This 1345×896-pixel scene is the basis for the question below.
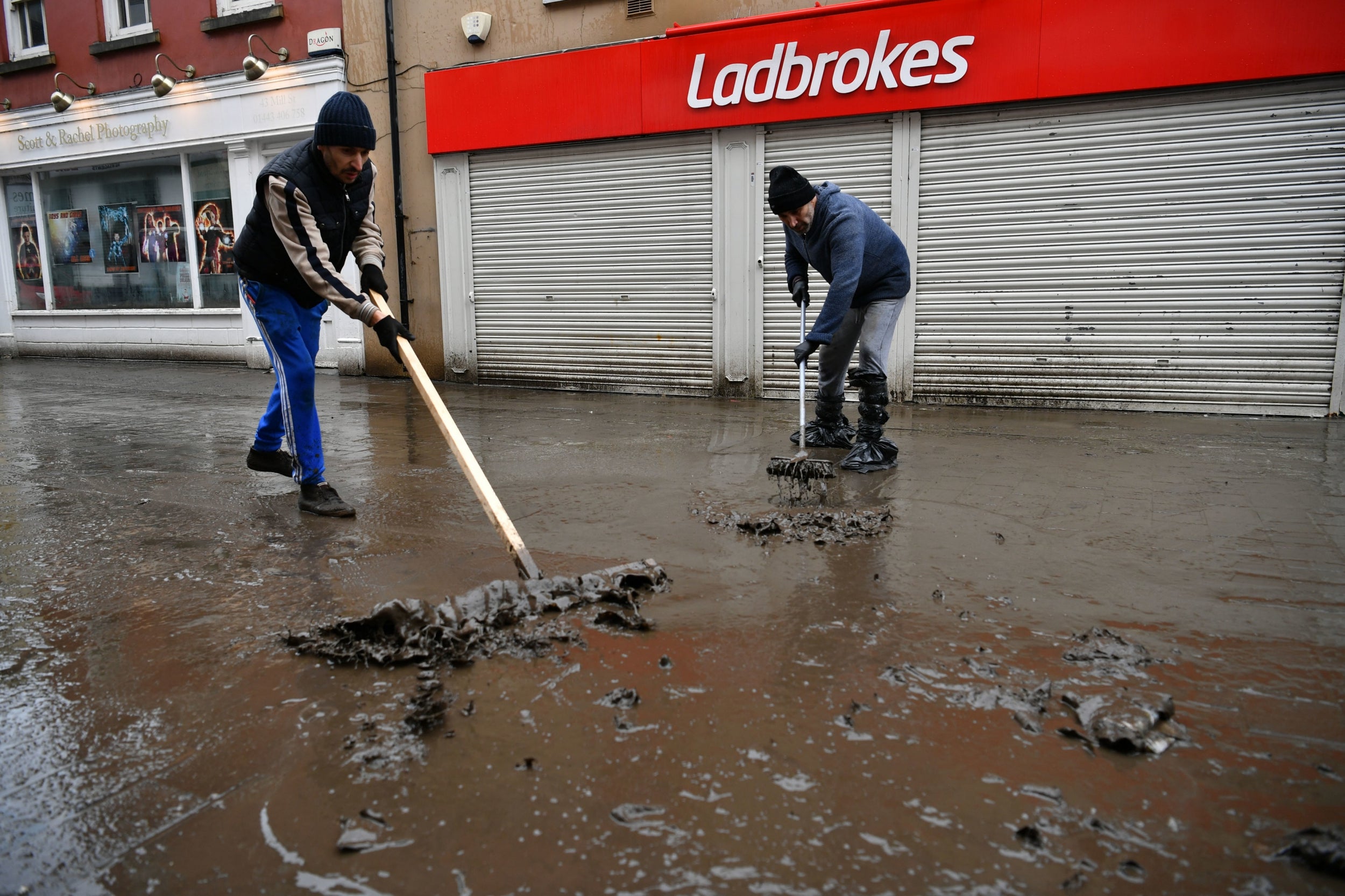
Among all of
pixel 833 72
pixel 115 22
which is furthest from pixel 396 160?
pixel 115 22

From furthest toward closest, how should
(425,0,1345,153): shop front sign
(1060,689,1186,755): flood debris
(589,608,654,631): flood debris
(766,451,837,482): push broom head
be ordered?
(425,0,1345,153): shop front sign → (766,451,837,482): push broom head → (589,608,654,631): flood debris → (1060,689,1186,755): flood debris

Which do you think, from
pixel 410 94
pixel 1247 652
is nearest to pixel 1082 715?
pixel 1247 652

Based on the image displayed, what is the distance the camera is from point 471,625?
2697 mm

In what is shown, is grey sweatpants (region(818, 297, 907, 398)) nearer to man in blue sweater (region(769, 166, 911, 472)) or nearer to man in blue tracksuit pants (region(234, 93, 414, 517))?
man in blue sweater (region(769, 166, 911, 472))

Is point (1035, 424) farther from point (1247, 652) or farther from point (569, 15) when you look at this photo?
point (569, 15)

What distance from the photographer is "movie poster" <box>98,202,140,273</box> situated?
1421 cm

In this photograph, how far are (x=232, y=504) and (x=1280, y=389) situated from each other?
8.02 m

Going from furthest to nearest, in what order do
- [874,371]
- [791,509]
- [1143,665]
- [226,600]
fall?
[874,371] → [791,509] → [226,600] → [1143,665]

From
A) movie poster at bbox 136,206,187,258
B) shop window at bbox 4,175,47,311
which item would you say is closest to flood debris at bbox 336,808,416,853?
movie poster at bbox 136,206,187,258

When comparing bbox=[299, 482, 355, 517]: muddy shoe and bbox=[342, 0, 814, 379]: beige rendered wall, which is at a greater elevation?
bbox=[342, 0, 814, 379]: beige rendered wall

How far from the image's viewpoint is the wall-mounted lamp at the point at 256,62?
11680mm

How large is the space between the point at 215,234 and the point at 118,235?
2455mm

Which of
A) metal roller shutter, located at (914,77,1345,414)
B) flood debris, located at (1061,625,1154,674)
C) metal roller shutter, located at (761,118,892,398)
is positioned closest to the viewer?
flood debris, located at (1061,625,1154,674)

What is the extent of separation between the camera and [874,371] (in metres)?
5.68
